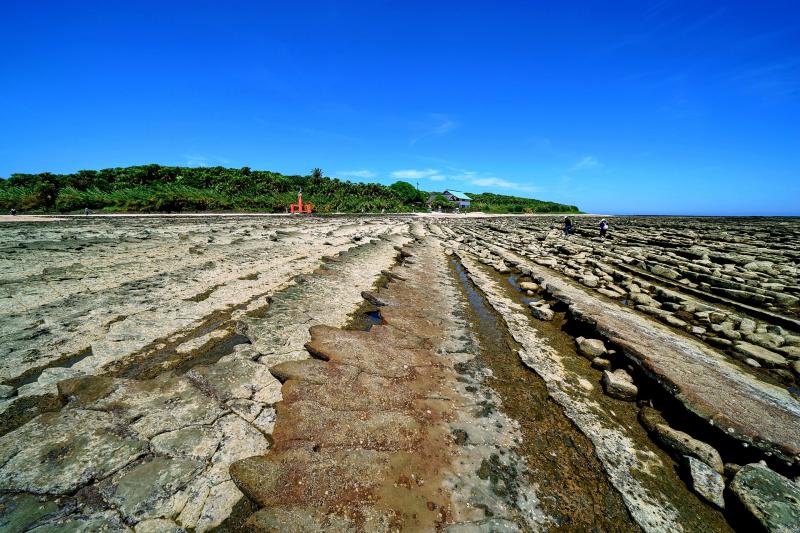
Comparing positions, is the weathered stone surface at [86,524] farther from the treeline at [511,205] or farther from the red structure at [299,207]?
the treeline at [511,205]

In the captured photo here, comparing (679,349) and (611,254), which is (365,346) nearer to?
(679,349)

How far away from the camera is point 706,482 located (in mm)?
2273

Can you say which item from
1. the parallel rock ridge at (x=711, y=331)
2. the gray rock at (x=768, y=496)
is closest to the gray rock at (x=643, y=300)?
the parallel rock ridge at (x=711, y=331)

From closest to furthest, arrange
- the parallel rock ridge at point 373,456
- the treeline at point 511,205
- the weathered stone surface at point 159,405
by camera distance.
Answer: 1. the parallel rock ridge at point 373,456
2. the weathered stone surface at point 159,405
3. the treeline at point 511,205

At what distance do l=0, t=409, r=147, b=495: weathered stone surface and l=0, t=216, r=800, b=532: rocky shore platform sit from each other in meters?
0.01

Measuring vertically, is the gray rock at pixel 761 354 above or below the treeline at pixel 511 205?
below

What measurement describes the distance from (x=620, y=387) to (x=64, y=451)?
475 cm

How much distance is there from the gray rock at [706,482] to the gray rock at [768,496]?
0.10 metres

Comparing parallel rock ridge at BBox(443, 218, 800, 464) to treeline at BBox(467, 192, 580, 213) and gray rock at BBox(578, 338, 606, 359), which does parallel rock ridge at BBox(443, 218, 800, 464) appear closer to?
gray rock at BBox(578, 338, 606, 359)

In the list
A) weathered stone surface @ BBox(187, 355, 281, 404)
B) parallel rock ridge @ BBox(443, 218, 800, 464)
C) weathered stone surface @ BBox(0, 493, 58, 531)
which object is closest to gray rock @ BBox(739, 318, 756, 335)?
parallel rock ridge @ BBox(443, 218, 800, 464)

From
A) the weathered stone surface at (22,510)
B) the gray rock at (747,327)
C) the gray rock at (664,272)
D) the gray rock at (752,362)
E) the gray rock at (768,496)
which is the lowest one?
the gray rock at (752,362)

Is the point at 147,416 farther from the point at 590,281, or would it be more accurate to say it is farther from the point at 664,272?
the point at 664,272

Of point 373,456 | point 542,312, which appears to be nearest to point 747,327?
point 542,312

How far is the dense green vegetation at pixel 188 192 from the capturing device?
95.1ft
